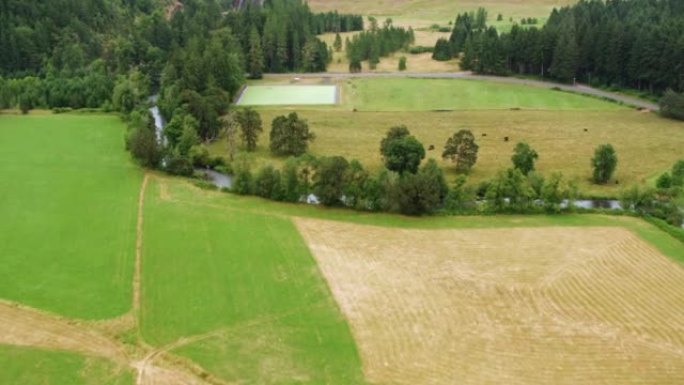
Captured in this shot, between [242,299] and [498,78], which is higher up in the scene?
[498,78]

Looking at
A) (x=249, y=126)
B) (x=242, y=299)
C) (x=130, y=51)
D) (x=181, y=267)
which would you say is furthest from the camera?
(x=130, y=51)

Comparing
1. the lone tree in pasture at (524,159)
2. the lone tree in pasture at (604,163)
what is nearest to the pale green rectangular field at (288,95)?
the lone tree in pasture at (524,159)

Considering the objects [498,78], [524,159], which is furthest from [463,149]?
[498,78]

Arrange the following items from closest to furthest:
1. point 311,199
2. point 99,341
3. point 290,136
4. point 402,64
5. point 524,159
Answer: point 99,341 → point 311,199 → point 524,159 → point 290,136 → point 402,64

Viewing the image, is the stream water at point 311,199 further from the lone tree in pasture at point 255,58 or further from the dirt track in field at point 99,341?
the lone tree in pasture at point 255,58

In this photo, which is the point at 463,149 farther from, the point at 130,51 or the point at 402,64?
the point at 130,51

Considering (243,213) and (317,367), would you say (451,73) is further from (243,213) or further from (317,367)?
(317,367)

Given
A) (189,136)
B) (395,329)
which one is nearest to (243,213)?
(189,136)
